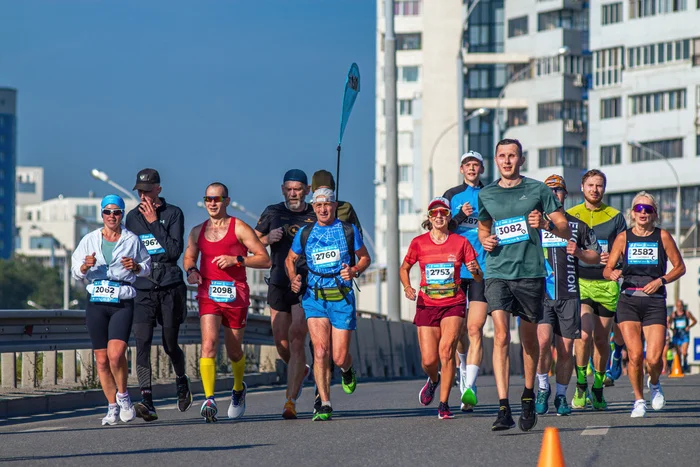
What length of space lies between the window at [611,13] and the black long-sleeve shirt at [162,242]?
7343cm

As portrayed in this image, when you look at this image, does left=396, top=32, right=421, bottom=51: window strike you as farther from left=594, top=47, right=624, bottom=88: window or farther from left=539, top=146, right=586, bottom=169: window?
left=594, top=47, right=624, bottom=88: window

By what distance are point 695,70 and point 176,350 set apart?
229ft

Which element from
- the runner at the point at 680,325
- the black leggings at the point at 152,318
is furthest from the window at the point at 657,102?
the black leggings at the point at 152,318

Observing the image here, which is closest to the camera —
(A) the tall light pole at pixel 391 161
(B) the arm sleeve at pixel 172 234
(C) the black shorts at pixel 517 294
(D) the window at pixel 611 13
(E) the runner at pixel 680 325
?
(C) the black shorts at pixel 517 294

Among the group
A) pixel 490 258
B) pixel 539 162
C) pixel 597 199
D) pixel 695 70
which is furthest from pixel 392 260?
pixel 539 162

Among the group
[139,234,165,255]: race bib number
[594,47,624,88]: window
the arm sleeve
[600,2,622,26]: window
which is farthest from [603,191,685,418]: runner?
[594,47,624,88]: window

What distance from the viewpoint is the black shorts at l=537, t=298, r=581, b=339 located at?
44.8 ft

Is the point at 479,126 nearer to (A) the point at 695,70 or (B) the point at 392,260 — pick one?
(A) the point at 695,70

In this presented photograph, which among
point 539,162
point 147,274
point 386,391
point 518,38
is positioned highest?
point 518,38

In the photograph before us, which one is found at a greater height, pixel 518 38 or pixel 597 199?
pixel 518 38

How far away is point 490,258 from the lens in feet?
39.4

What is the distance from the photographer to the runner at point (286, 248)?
13734 mm

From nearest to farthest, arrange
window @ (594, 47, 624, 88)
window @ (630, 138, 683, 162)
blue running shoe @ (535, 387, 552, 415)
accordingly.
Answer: blue running shoe @ (535, 387, 552, 415)
window @ (630, 138, 683, 162)
window @ (594, 47, 624, 88)

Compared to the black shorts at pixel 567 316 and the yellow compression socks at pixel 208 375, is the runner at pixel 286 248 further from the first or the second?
the black shorts at pixel 567 316
